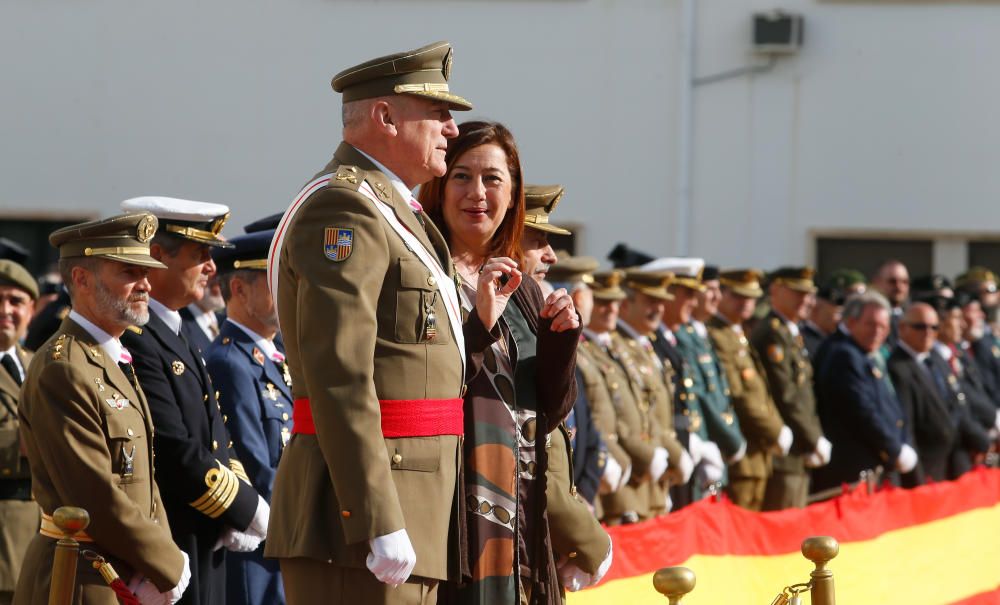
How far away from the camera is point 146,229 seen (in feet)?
16.3

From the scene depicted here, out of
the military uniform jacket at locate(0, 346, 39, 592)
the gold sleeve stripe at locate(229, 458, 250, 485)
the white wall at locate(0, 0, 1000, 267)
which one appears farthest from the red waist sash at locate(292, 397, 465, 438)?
the white wall at locate(0, 0, 1000, 267)

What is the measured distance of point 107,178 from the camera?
14773mm

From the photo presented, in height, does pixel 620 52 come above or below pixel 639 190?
above

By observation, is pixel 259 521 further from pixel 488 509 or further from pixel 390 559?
pixel 390 559

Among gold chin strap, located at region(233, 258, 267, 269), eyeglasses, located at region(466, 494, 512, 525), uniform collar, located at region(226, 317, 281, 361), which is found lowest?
eyeglasses, located at region(466, 494, 512, 525)

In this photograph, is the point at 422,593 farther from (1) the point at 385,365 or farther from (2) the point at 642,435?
(2) the point at 642,435


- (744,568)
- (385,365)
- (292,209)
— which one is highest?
(292,209)

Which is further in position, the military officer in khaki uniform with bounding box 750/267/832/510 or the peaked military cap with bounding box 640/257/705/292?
the military officer in khaki uniform with bounding box 750/267/832/510

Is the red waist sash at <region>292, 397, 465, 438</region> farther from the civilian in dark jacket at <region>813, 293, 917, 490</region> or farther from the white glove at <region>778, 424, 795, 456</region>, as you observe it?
the civilian in dark jacket at <region>813, 293, 917, 490</region>

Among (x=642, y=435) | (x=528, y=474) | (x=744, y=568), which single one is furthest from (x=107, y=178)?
(x=528, y=474)

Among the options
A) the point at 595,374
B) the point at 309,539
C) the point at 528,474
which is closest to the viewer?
the point at 309,539

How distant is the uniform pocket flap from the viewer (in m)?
3.60

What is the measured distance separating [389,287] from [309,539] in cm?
57

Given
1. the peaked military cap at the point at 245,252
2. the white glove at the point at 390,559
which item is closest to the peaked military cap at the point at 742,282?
the peaked military cap at the point at 245,252
